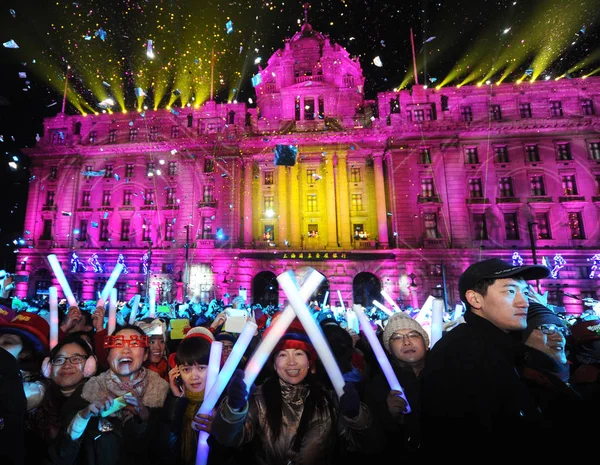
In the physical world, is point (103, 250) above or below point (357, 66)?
below

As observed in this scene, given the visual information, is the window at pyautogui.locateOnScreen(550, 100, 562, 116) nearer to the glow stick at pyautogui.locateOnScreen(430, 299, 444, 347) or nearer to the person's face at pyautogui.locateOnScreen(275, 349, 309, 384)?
the glow stick at pyautogui.locateOnScreen(430, 299, 444, 347)

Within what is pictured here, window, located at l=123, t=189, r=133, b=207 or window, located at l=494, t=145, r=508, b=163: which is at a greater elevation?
window, located at l=494, t=145, r=508, b=163

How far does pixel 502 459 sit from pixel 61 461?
3.29 metres

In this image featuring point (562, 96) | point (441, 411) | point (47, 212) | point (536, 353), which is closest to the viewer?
point (441, 411)

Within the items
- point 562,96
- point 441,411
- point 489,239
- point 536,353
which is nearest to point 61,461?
point 441,411

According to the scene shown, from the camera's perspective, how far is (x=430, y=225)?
28.8 m

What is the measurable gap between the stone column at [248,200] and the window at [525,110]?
26.9 meters

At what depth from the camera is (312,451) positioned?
270 centimetres

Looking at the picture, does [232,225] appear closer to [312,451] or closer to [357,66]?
[357,66]

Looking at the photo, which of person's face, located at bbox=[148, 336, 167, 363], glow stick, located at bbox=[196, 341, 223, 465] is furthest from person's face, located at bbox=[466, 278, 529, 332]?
person's face, located at bbox=[148, 336, 167, 363]

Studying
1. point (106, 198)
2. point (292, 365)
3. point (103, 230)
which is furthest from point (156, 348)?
point (106, 198)

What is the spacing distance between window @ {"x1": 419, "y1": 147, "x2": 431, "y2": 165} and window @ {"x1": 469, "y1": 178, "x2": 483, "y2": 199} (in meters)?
4.45

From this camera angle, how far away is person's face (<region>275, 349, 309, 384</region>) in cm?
292

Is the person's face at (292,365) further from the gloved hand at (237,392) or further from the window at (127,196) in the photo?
the window at (127,196)
